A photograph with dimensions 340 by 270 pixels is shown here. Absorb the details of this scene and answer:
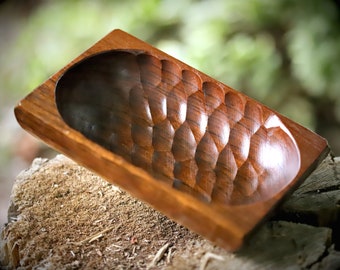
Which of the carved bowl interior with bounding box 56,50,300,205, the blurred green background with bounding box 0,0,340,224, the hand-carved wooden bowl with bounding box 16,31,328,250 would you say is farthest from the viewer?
the blurred green background with bounding box 0,0,340,224

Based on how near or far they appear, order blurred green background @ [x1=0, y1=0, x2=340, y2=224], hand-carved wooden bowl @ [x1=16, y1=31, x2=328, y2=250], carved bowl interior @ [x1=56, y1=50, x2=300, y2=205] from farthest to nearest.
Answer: blurred green background @ [x1=0, y1=0, x2=340, y2=224]
carved bowl interior @ [x1=56, y1=50, x2=300, y2=205]
hand-carved wooden bowl @ [x1=16, y1=31, x2=328, y2=250]

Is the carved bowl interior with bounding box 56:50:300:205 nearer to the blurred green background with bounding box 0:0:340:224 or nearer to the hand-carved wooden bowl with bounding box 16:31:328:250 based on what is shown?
the hand-carved wooden bowl with bounding box 16:31:328:250

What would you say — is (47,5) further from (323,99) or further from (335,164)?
(335,164)

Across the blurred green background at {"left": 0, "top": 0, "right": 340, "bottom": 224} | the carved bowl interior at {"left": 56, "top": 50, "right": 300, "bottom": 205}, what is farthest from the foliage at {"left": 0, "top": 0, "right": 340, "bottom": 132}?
the carved bowl interior at {"left": 56, "top": 50, "right": 300, "bottom": 205}

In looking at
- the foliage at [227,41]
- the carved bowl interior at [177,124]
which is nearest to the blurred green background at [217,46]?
the foliage at [227,41]

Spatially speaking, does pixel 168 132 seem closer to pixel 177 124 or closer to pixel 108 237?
pixel 177 124

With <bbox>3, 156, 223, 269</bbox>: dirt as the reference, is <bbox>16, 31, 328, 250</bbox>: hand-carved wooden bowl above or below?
above

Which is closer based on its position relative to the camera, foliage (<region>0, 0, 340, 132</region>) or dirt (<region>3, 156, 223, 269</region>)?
dirt (<region>3, 156, 223, 269</region>)
